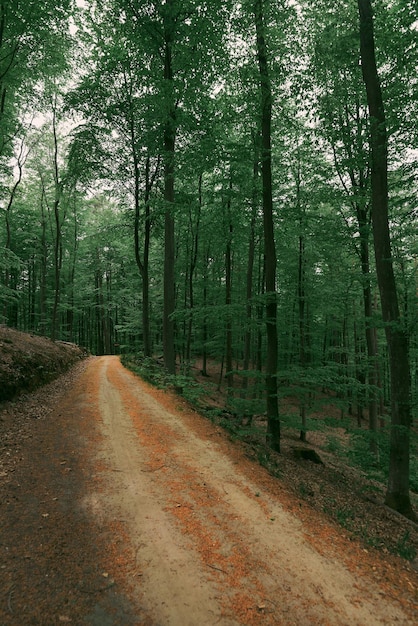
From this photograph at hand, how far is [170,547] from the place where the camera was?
3.45m

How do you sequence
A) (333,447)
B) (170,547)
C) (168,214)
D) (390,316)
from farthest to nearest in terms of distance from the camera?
(168,214)
(333,447)
(390,316)
(170,547)

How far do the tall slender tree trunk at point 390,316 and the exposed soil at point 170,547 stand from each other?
303 cm

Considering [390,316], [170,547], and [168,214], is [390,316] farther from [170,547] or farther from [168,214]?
[168,214]

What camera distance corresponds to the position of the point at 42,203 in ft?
76.8

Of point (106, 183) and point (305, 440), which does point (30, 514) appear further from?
point (106, 183)

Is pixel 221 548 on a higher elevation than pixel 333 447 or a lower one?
higher

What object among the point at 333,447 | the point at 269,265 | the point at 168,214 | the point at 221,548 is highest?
the point at 168,214

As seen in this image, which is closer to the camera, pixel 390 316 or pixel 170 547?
pixel 170 547

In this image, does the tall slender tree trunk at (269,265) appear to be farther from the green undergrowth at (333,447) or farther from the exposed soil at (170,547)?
the exposed soil at (170,547)

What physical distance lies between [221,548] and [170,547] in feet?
1.98

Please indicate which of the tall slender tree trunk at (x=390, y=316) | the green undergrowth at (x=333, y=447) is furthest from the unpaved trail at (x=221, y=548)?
the tall slender tree trunk at (x=390, y=316)

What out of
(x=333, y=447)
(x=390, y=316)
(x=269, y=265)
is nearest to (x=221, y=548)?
(x=390, y=316)

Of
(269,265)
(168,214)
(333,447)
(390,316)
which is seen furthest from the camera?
(168,214)

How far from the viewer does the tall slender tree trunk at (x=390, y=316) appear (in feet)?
21.3
